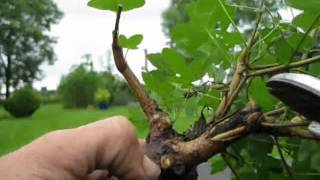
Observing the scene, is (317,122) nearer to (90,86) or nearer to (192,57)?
(192,57)

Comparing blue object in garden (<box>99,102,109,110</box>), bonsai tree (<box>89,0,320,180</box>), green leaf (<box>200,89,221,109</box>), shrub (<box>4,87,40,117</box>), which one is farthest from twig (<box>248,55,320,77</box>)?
blue object in garden (<box>99,102,109,110</box>)

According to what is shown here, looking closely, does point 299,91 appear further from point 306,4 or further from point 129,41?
point 129,41

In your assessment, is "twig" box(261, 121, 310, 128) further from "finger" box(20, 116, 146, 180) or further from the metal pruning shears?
"finger" box(20, 116, 146, 180)

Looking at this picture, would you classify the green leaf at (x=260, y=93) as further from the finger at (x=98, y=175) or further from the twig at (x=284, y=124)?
the finger at (x=98, y=175)

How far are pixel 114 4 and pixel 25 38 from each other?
37.4 meters

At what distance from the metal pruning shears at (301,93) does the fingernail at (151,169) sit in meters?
0.19

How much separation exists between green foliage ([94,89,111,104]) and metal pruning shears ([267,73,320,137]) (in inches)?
1227

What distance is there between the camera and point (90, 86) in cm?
3241

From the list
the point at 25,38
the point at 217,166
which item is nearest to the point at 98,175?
the point at 217,166

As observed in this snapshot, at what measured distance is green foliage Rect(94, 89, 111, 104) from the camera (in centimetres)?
3195

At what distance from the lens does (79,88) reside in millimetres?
32281

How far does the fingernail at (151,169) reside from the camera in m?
0.79

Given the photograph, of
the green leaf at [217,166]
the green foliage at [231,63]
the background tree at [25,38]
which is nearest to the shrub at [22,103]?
the background tree at [25,38]

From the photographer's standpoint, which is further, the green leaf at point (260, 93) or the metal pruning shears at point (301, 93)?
the green leaf at point (260, 93)
